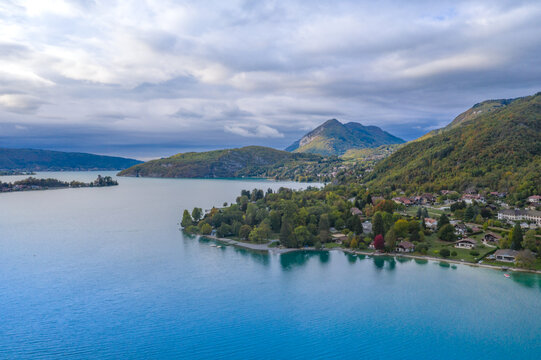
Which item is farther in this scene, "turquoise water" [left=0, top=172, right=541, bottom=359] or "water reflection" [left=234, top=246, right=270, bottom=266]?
"water reflection" [left=234, top=246, right=270, bottom=266]

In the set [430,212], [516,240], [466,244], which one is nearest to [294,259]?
[466,244]

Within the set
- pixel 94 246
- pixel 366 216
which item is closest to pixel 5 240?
pixel 94 246

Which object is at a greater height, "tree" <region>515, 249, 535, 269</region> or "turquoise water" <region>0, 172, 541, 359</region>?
"tree" <region>515, 249, 535, 269</region>

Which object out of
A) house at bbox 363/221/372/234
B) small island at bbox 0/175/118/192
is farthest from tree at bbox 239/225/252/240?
small island at bbox 0/175/118/192

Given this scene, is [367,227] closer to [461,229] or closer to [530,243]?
[461,229]

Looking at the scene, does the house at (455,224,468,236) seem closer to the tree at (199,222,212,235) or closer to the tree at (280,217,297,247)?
the tree at (280,217,297,247)

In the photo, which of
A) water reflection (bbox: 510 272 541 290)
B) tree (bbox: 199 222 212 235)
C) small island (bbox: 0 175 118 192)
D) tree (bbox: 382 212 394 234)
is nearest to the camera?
water reflection (bbox: 510 272 541 290)

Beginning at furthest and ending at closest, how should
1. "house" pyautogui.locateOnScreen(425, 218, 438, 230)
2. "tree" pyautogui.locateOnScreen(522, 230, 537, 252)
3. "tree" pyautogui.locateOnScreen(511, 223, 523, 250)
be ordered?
"house" pyautogui.locateOnScreen(425, 218, 438, 230)
"tree" pyautogui.locateOnScreen(511, 223, 523, 250)
"tree" pyautogui.locateOnScreen(522, 230, 537, 252)

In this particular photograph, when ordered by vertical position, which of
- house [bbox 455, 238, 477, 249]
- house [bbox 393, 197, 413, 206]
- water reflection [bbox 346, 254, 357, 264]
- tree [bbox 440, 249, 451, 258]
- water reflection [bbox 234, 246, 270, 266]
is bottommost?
water reflection [bbox 234, 246, 270, 266]

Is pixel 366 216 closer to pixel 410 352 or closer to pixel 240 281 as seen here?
pixel 240 281
